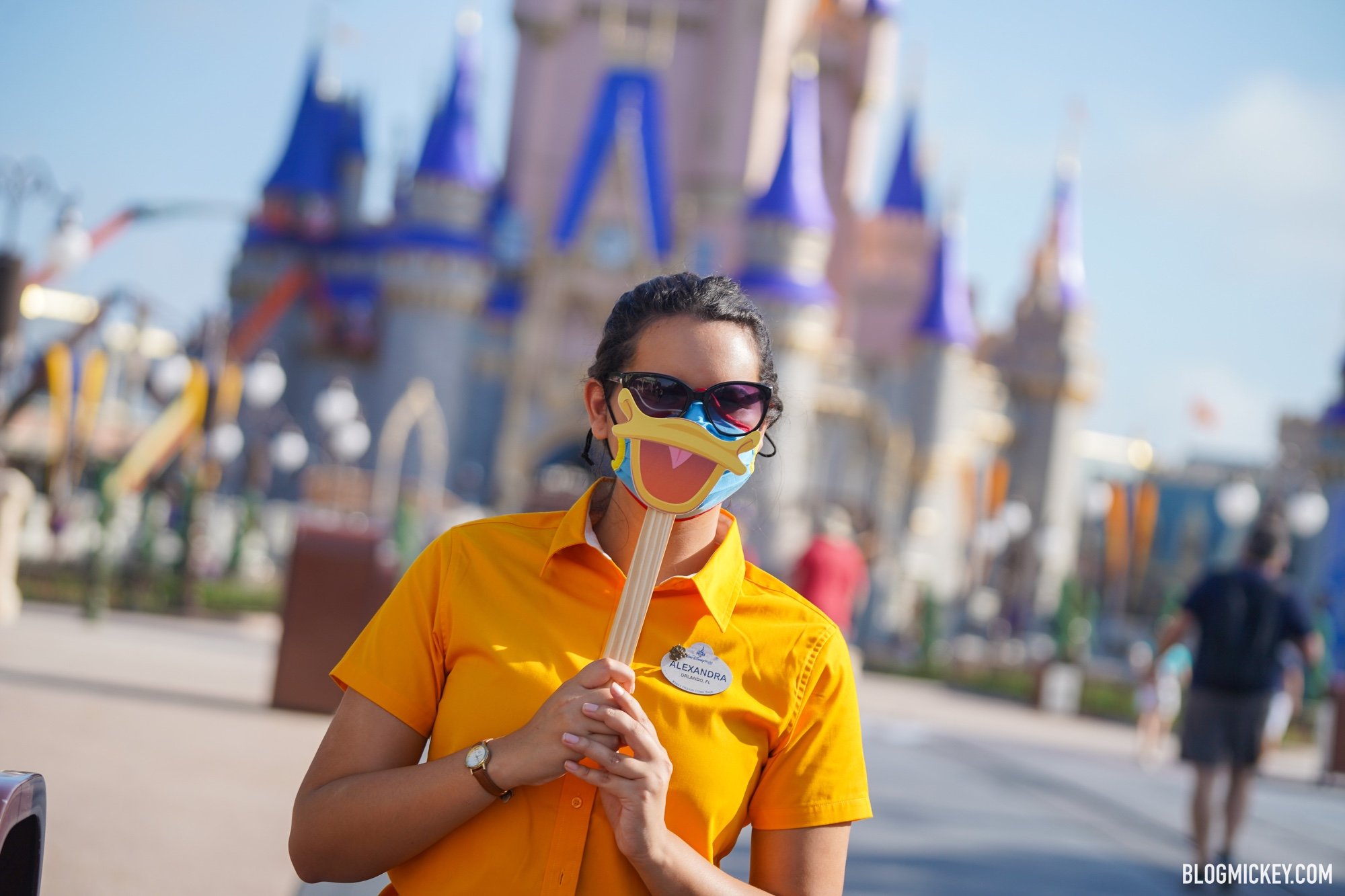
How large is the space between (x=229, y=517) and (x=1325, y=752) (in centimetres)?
1745

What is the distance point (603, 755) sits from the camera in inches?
63.6

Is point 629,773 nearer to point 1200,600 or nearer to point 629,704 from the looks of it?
point 629,704

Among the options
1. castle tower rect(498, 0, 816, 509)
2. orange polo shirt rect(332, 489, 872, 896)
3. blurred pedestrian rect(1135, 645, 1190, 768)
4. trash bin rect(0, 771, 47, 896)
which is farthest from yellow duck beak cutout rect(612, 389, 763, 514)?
castle tower rect(498, 0, 816, 509)

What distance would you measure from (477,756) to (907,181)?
35.5 metres

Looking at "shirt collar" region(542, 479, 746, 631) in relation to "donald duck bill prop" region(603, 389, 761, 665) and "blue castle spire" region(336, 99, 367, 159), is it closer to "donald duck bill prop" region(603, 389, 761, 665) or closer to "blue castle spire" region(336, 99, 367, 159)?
"donald duck bill prop" region(603, 389, 761, 665)

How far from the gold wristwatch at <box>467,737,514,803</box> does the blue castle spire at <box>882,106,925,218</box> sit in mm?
35150

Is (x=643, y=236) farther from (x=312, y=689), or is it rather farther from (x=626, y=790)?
(x=626, y=790)

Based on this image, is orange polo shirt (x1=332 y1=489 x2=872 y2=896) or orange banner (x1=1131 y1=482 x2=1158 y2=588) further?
orange banner (x1=1131 y1=482 x2=1158 y2=588)

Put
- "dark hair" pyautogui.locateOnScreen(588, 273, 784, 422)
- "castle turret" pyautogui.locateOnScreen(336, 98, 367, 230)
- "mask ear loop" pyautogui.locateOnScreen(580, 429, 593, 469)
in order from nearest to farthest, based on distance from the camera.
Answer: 1. "dark hair" pyautogui.locateOnScreen(588, 273, 784, 422)
2. "mask ear loop" pyautogui.locateOnScreen(580, 429, 593, 469)
3. "castle turret" pyautogui.locateOnScreen(336, 98, 367, 230)

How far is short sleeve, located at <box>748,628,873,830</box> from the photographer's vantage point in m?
1.77

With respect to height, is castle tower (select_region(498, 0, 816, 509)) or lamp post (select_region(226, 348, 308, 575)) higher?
castle tower (select_region(498, 0, 816, 509))

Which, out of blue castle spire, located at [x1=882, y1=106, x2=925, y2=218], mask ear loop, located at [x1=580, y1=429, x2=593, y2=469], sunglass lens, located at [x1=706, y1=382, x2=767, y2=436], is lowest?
mask ear loop, located at [x1=580, y1=429, x2=593, y2=469]

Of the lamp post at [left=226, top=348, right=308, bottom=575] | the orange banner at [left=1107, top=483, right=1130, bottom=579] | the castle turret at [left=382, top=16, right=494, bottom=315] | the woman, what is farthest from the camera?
the orange banner at [left=1107, top=483, right=1130, bottom=579]

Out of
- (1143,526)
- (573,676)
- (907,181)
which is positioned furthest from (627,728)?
(1143,526)
